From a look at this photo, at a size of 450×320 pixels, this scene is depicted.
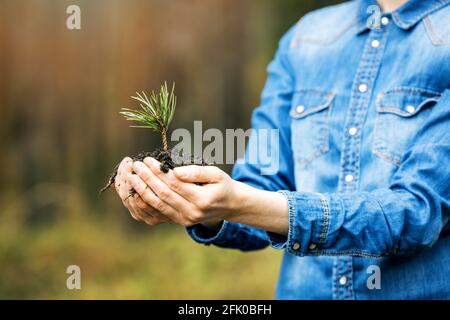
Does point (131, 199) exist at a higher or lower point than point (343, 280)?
higher

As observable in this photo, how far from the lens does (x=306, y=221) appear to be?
1761 mm

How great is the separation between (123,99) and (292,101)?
266cm

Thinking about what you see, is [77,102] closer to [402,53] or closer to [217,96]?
[217,96]

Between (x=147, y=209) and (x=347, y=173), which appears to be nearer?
(x=147, y=209)

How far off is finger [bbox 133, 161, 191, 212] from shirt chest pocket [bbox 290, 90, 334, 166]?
0.57 meters

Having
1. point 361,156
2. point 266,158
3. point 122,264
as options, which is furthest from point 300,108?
point 122,264

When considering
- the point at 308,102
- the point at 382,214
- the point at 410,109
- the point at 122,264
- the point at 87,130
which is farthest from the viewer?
the point at 87,130

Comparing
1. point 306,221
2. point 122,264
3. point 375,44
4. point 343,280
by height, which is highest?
point 375,44

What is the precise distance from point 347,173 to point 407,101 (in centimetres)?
26

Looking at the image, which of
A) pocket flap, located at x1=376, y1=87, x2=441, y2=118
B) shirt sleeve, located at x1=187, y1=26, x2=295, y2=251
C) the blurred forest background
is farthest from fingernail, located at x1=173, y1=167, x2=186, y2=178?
the blurred forest background

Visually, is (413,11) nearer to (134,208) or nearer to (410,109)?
(410,109)

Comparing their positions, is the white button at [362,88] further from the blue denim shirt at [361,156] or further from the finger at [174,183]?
the finger at [174,183]

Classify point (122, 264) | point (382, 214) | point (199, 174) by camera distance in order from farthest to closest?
point (122, 264), point (382, 214), point (199, 174)

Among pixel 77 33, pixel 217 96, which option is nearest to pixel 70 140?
pixel 77 33
